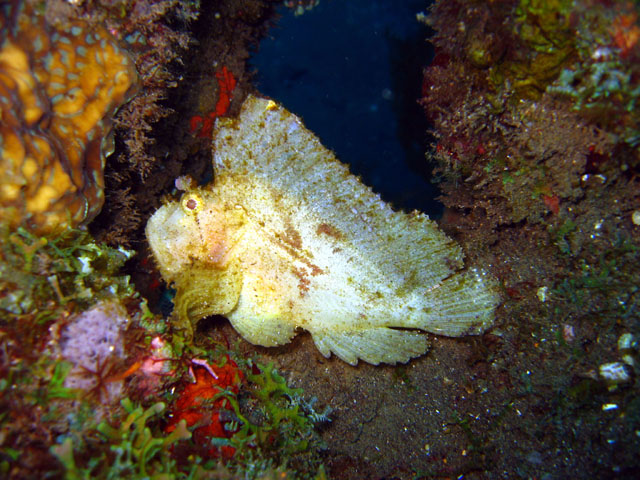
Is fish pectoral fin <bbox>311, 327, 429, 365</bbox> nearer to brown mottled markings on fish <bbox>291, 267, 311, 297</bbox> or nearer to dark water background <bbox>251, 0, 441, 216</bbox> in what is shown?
brown mottled markings on fish <bbox>291, 267, 311, 297</bbox>

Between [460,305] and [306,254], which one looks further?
[306,254]

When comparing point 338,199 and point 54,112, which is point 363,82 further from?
point 54,112

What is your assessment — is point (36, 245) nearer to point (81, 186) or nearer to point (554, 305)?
point (81, 186)

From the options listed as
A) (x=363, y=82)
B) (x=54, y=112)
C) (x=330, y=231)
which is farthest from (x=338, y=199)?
(x=363, y=82)

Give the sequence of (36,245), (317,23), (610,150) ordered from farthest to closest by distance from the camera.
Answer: (317,23)
(610,150)
(36,245)

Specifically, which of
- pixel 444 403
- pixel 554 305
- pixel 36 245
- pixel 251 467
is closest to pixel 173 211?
pixel 36 245

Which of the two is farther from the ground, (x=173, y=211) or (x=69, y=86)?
(x=69, y=86)

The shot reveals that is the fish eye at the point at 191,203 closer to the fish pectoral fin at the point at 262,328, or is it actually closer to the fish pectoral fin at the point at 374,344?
the fish pectoral fin at the point at 262,328

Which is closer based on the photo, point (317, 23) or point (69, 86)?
point (69, 86)
